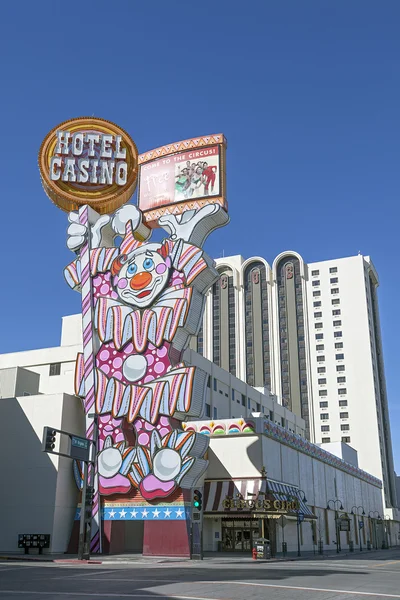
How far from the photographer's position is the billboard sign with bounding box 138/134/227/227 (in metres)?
44.8

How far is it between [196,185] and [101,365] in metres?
15.1

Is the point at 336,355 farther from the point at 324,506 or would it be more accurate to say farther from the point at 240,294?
the point at 324,506

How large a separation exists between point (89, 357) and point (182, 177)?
15354 millimetres

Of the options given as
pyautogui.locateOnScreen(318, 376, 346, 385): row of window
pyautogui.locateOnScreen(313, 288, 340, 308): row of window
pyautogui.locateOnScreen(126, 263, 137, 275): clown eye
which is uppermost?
pyautogui.locateOnScreen(313, 288, 340, 308): row of window

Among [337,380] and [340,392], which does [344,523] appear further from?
[337,380]

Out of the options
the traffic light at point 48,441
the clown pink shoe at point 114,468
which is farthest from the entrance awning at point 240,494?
the traffic light at point 48,441

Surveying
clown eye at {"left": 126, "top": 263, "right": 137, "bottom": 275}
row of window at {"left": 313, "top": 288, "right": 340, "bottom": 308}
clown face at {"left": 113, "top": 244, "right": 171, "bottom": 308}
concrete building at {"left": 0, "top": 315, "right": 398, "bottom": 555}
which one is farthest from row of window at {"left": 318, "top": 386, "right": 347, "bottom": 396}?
clown eye at {"left": 126, "top": 263, "right": 137, "bottom": 275}

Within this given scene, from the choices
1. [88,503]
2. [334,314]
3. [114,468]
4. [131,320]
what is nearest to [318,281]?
[334,314]

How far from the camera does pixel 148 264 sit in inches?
1683

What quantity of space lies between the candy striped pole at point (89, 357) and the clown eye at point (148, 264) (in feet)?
15.5

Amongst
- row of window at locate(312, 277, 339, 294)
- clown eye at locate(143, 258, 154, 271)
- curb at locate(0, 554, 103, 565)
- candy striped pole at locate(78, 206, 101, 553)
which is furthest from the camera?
row of window at locate(312, 277, 339, 294)

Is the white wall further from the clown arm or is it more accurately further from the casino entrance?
the clown arm

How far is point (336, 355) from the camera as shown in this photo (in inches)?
4579

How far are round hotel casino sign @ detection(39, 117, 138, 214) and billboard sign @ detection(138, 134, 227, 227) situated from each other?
5.64 ft
